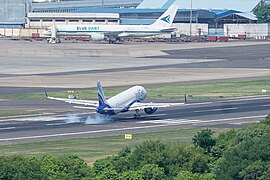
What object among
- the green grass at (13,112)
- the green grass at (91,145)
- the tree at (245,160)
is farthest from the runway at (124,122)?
the tree at (245,160)

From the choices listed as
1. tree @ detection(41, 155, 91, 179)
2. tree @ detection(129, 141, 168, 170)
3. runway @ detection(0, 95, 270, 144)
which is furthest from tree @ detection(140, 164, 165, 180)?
runway @ detection(0, 95, 270, 144)

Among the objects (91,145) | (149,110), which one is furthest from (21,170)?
(149,110)

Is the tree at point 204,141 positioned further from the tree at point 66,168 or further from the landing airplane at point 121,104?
the landing airplane at point 121,104

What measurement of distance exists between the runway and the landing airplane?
3.58ft

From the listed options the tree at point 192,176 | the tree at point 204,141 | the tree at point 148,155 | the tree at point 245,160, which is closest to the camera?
the tree at point 245,160

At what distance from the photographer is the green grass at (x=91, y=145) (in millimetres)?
68562

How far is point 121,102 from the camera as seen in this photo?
89.7m

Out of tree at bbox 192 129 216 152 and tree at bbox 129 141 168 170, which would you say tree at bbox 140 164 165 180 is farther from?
tree at bbox 192 129 216 152

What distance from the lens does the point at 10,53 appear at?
637ft

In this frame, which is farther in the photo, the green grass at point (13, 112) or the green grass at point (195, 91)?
the green grass at point (195, 91)

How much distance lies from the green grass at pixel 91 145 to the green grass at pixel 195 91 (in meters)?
31.4

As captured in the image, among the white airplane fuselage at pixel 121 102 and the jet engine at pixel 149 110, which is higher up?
the white airplane fuselage at pixel 121 102

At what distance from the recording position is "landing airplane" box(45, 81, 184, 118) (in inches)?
3439

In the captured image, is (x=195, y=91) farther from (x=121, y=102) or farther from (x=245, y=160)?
(x=245, y=160)
